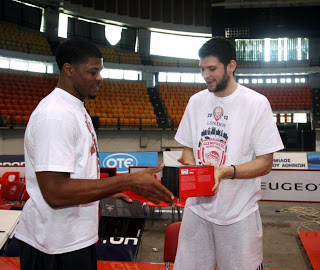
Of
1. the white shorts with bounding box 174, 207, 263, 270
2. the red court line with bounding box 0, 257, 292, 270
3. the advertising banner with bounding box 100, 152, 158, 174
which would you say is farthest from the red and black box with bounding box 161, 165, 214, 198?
the advertising banner with bounding box 100, 152, 158, 174

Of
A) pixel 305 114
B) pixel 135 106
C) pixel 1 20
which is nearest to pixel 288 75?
pixel 305 114

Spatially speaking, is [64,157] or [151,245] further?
[151,245]

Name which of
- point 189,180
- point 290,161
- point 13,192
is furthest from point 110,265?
point 290,161

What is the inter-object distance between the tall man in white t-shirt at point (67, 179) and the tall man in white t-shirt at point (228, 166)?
2.12 ft

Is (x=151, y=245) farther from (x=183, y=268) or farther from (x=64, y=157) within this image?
(x=64, y=157)

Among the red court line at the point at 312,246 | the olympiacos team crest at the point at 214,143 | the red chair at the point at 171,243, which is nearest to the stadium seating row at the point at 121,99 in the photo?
the red court line at the point at 312,246

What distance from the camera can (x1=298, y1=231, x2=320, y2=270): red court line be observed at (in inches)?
195

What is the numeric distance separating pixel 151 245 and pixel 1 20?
1882 cm

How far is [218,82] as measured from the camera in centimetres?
229

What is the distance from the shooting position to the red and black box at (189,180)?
5.99 ft

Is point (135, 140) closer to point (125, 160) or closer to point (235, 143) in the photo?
point (125, 160)

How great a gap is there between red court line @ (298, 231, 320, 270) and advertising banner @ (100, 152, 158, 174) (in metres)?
7.35

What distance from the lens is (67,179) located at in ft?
5.19

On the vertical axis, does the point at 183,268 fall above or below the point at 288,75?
below
